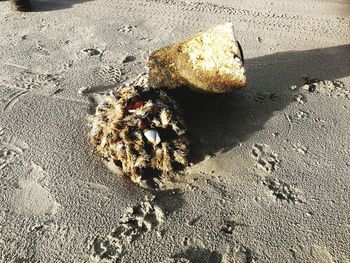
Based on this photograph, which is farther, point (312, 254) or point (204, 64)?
point (204, 64)

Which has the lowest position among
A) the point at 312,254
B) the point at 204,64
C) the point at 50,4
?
the point at 312,254

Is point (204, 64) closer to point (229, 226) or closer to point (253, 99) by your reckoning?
point (253, 99)

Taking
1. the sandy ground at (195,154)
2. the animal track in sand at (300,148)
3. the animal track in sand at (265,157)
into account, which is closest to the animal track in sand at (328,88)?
the sandy ground at (195,154)

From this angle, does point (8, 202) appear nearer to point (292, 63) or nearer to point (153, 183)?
point (153, 183)

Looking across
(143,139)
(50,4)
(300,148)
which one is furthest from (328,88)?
(50,4)

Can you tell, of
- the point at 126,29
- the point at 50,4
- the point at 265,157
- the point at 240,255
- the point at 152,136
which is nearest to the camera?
the point at 240,255

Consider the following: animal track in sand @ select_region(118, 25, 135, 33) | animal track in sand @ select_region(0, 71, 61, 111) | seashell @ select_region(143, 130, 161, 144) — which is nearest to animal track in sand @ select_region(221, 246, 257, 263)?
seashell @ select_region(143, 130, 161, 144)
